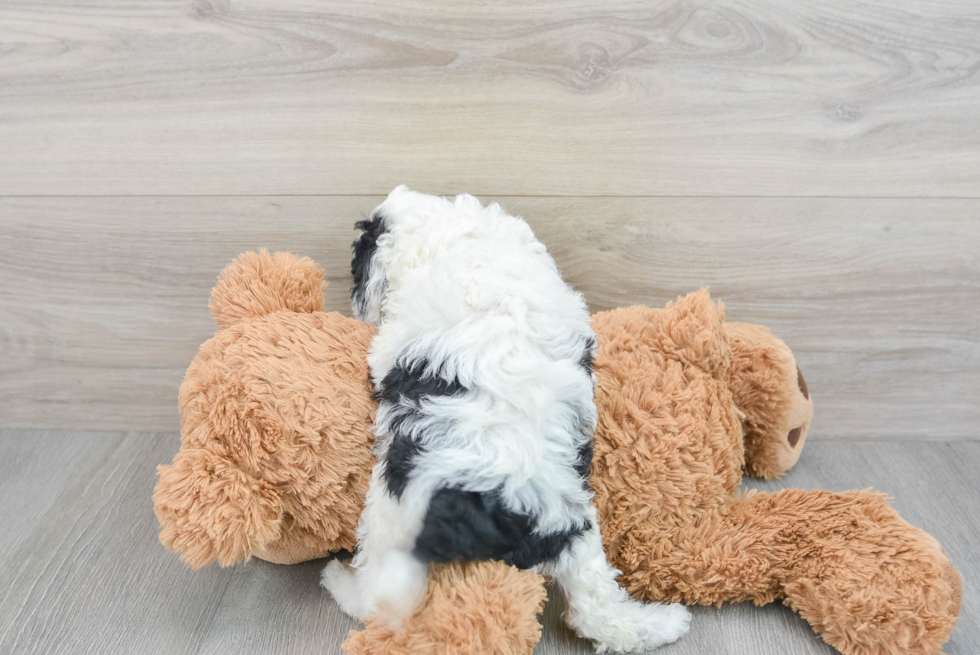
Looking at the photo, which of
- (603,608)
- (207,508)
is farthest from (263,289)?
(603,608)

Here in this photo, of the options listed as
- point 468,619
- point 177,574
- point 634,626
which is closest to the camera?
point 468,619

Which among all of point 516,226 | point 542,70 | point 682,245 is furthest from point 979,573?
point 542,70

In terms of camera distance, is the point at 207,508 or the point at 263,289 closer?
the point at 207,508

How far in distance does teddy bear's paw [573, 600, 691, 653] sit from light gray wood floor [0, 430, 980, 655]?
2cm

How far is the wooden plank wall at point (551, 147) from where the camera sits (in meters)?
0.79

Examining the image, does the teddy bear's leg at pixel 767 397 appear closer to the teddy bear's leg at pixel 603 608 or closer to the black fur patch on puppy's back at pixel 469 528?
the teddy bear's leg at pixel 603 608

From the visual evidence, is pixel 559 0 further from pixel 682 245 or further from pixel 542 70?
pixel 682 245

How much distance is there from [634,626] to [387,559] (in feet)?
0.84

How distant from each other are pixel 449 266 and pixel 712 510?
1.26ft

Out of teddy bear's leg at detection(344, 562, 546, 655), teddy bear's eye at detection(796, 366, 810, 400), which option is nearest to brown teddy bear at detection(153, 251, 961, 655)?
teddy bear's leg at detection(344, 562, 546, 655)

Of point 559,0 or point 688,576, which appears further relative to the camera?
point 559,0

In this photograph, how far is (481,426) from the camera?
543 millimetres

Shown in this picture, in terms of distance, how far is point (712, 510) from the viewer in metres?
0.69

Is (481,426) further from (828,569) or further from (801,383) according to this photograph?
(801,383)
